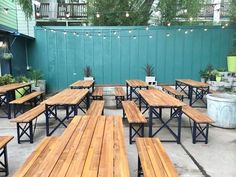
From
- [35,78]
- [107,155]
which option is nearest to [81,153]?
[107,155]

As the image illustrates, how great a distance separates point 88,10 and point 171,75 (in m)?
4.45

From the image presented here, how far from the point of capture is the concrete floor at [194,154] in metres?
3.21

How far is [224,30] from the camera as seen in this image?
371 inches

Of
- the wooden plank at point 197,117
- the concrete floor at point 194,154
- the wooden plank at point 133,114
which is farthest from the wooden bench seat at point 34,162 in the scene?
the wooden plank at point 197,117

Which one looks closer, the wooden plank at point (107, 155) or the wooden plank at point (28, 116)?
the wooden plank at point (107, 155)

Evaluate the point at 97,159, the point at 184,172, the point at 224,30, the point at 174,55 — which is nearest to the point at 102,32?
the point at 174,55

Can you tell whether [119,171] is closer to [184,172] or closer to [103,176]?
[103,176]

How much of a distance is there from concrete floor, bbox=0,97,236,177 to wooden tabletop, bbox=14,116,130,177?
35.3 inches

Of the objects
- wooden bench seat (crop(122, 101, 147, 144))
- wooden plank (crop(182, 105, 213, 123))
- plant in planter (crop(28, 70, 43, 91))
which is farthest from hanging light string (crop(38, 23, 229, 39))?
wooden plank (crop(182, 105, 213, 123))

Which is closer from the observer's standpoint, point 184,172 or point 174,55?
point 184,172

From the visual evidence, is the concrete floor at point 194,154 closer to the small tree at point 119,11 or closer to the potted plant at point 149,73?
the potted plant at point 149,73

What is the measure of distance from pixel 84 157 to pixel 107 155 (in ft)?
0.62

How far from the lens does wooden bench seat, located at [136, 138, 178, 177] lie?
2.24m

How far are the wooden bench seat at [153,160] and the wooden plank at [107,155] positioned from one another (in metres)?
0.41
